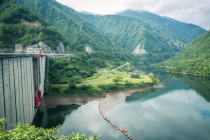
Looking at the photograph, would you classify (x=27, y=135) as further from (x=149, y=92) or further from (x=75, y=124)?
(x=149, y=92)

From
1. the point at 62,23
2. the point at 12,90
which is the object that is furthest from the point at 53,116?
the point at 62,23

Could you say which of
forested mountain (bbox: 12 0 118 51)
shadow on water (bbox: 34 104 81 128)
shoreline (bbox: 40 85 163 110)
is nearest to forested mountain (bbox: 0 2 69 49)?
shoreline (bbox: 40 85 163 110)

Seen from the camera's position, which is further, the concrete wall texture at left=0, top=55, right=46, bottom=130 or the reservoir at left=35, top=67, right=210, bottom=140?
the reservoir at left=35, top=67, right=210, bottom=140

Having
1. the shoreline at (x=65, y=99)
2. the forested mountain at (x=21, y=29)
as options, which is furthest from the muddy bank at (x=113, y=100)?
the forested mountain at (x=21, y=29)

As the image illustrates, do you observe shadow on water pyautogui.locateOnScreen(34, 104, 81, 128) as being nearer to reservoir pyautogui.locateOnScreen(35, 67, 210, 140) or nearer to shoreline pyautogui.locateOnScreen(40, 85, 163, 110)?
reservoir pyautogui.locateOnScreen(35, 67, 210, 140)

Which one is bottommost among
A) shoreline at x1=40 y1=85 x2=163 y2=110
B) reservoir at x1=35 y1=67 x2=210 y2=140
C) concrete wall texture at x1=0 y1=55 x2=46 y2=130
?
reservoir at x1=35 y1=67 x2=210 y2=140

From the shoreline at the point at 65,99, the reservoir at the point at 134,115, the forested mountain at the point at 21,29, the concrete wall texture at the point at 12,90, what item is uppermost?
the forested mountain at the point at 21,29

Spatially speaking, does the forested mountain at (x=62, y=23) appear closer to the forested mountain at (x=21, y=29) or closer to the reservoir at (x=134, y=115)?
the forested mountain at (x=21, y=29)
